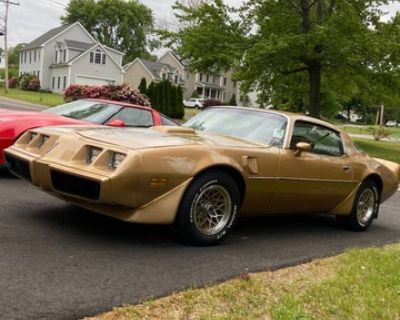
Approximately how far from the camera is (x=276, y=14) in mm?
26281

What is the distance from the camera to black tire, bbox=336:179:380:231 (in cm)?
681

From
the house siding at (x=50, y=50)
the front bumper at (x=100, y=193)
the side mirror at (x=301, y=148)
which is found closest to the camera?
the front bumper at (x=100, y=193)

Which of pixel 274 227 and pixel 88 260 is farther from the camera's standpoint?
pixel 274 227

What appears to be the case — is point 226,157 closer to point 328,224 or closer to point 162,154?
point 162,154

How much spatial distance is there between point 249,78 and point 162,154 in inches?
830

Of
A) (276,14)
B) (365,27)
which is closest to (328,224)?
(365,27)

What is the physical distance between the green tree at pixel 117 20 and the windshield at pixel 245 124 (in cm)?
8576

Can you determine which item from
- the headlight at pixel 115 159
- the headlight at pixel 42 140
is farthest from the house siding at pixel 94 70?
the headlight at pixel 115 159

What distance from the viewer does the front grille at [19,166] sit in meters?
5.18

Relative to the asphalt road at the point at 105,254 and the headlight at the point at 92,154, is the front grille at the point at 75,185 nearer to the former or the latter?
the headlight at the point at 92,154

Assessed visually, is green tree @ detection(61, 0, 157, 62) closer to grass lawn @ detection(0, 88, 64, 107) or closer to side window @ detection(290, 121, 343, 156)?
grass lawn @ detection(0, 88, 64, 107)

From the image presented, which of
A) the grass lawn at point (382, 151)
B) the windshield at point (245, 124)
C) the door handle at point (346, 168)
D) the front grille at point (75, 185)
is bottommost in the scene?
the grass lawn at point (382, 151)

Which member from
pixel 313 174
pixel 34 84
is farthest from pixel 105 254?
pixel 34 84

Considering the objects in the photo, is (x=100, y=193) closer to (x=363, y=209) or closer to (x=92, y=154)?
(x=92, y=154)
